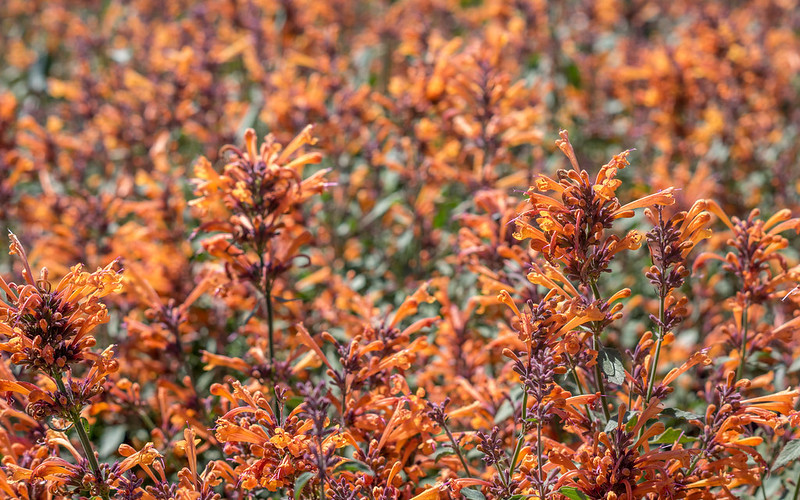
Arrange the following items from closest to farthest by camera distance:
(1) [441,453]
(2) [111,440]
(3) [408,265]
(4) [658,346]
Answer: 1. (4) [658,346]
2. (1) [441,453]
3. (2) [111,440]
4. (3) [408,265]

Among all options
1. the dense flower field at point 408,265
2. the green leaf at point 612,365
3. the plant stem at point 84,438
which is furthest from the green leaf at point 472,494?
the plant stem at point 84,438

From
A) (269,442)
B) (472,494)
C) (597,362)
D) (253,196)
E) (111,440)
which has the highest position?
(253,196)

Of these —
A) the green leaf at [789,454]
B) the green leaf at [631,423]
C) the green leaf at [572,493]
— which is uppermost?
the green leaf at [631,423]

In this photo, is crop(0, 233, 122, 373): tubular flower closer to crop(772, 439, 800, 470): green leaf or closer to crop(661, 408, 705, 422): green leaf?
crop(661, 408, 705, 422): green leaf

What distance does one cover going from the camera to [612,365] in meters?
2.20

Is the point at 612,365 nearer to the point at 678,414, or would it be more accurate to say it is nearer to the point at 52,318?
the point at 678,414

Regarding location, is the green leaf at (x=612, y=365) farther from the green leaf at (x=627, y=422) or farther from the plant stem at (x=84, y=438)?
the plant stem at (x=84, y=438)

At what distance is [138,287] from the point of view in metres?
3.44

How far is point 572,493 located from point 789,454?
33.0 inches

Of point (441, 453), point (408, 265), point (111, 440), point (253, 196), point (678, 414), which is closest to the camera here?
point (678, 414)

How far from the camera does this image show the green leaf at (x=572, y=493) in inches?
83.9

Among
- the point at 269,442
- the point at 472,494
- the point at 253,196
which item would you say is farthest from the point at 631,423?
the point at 253,196

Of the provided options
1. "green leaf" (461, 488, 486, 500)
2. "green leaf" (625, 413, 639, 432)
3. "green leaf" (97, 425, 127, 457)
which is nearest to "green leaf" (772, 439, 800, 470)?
"green leaf" (625, 413, 639, 432)

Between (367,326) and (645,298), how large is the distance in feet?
8.71
